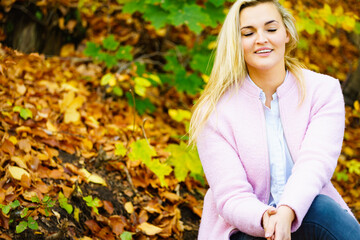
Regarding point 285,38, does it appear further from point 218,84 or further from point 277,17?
point 218,84

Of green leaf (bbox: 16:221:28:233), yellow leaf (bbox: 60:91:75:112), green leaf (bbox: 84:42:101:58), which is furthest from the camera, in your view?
green leaf (bbox: 84:42:101:58)

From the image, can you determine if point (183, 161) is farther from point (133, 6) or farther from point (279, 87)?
point (133, 6)

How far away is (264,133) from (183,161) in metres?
1.07

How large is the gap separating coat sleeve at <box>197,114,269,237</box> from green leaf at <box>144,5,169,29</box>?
1.76 meters

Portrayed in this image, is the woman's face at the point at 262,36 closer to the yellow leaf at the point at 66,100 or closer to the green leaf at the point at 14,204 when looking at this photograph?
the green leaf at the point at 14,204

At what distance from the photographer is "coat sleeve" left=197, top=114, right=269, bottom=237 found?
1.75m

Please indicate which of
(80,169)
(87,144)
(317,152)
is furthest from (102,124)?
(317,152)

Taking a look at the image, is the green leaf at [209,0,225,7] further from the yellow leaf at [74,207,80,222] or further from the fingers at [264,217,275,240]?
the fingers at [264,217,275,240]

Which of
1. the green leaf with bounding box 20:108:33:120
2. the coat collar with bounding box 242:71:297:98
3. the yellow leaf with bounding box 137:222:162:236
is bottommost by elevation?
the yellow leaf with bounding box 137:222:162:236

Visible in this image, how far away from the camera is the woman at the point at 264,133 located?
1.78 meters

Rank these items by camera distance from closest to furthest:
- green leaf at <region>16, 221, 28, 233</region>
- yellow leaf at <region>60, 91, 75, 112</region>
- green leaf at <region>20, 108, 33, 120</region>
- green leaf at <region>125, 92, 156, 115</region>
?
green leaf at <region>16, 221, 28, 233</region> < green leaf at <region>20, 108, 33, 120</region> < yellow leaf at <region>60, 91, 75, 112</region> < green leaf at <region>125, 92, 156, 115</region>

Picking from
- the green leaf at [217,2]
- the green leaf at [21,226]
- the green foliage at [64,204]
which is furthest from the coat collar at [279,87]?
the green leaf at [217,2]

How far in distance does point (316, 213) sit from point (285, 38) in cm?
96

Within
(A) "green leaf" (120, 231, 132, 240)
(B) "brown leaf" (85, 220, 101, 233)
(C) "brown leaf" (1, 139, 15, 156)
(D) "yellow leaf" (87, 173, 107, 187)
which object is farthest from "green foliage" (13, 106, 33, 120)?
(A) "green leaf" (120, 231, 132, 240)
